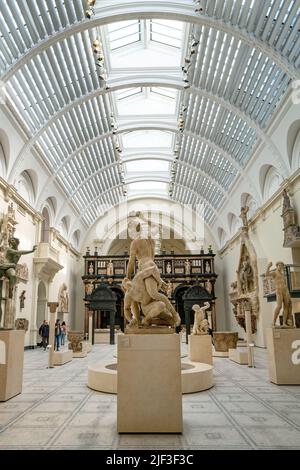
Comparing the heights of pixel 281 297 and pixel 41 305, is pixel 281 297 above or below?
below

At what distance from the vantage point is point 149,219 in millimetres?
10297

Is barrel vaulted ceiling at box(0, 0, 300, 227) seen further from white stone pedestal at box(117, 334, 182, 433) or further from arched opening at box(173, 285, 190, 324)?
white stone pedestal at box(117, 334, 182, 433)

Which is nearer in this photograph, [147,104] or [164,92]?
[164,92]

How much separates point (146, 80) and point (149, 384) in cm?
1455

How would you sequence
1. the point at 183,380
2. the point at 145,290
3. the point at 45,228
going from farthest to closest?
the point at 45,228
the point at 183,380
the point at 145,290

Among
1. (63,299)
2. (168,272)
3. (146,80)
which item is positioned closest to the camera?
(146,80)

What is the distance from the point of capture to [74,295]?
90.9 ft

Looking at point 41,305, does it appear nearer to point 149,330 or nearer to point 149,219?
point 149,219

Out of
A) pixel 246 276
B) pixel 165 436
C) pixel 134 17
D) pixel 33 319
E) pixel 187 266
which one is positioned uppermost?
pixel 134 17

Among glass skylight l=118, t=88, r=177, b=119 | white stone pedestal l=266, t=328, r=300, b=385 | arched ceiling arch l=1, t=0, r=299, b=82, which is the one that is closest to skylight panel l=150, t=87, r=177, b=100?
glass skylight l=118, t=88, r=177, b=119

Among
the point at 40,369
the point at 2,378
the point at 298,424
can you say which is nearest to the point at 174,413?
the point at 298,424

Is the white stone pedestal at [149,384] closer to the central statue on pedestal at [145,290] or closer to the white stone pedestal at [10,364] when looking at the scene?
the central statue on pedestal at [145,290]

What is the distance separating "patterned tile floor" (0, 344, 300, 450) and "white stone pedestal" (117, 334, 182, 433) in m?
0.17

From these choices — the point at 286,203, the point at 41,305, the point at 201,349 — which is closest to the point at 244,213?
the point at 286,203
